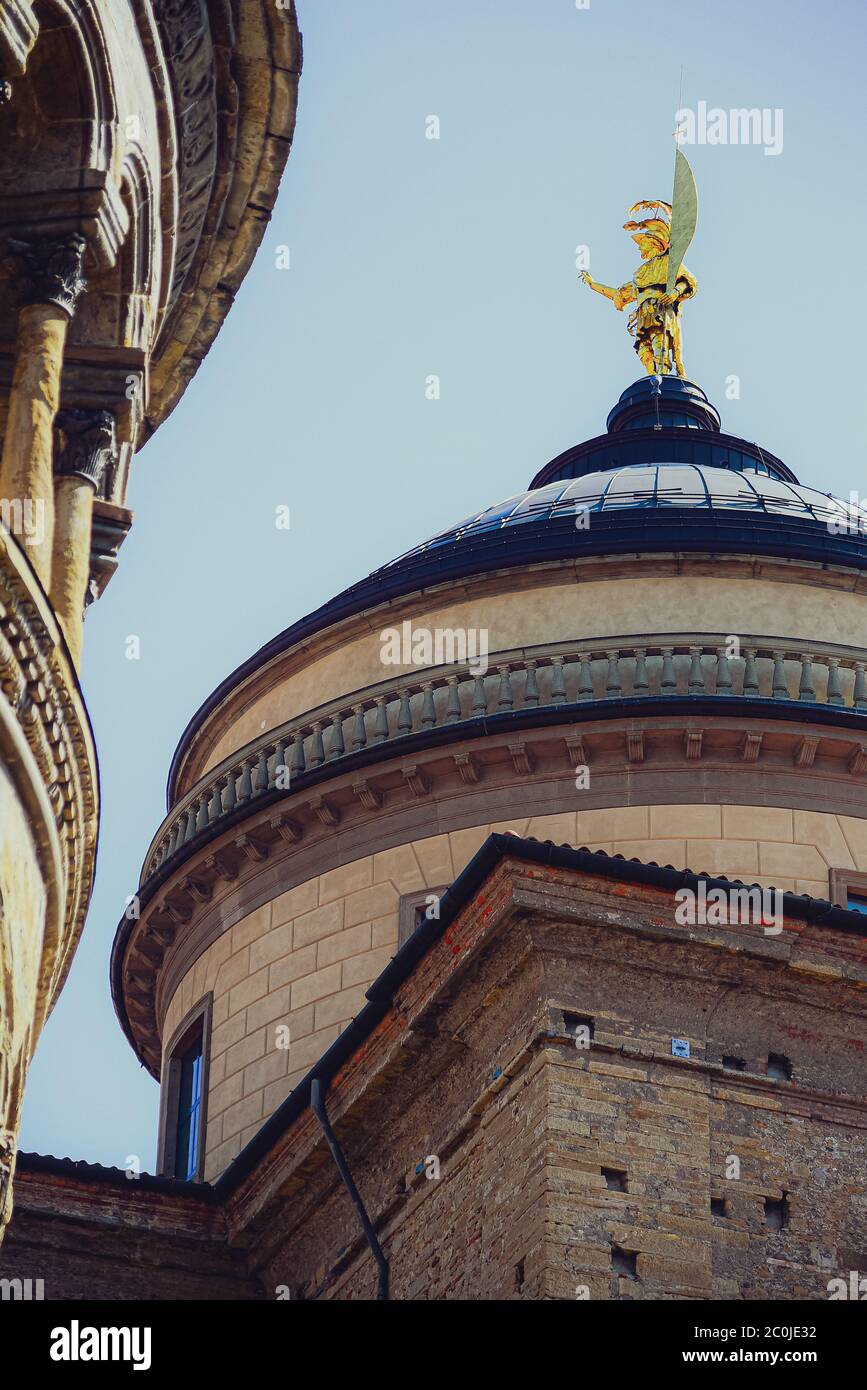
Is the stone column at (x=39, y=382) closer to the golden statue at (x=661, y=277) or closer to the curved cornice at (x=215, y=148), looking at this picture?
the curved cornice at (x=215, y=148)

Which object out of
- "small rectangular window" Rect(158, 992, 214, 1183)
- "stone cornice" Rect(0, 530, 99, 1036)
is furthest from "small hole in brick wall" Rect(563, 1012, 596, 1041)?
"small rectangular window" Rect(158, 992, 214, 1183)

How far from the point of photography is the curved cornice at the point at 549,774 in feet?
78.2

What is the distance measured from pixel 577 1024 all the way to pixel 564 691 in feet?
25.3

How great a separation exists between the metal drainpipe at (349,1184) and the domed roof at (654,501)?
8154 mm

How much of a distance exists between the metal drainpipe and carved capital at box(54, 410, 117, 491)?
6678 mm

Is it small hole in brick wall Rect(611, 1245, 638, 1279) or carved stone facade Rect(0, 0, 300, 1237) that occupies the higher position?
carved stone facade Rect(0, 0, 300, 1237)

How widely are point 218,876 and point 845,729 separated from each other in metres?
6.53

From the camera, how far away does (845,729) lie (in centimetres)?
2391

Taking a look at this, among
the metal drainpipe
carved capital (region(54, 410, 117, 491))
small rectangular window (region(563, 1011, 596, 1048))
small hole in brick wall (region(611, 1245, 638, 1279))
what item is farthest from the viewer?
the metal drainpipe

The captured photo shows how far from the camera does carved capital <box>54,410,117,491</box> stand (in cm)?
1467

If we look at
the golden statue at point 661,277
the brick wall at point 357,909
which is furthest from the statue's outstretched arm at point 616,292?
the brick wall at point 357,909

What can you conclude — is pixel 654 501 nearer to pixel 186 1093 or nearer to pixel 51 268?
pixel 186 1093

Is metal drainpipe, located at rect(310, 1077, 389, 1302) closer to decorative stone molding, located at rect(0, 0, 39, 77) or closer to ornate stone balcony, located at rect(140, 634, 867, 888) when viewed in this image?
ornate stone balcony, located at rect(140, 634, 867, 888)
